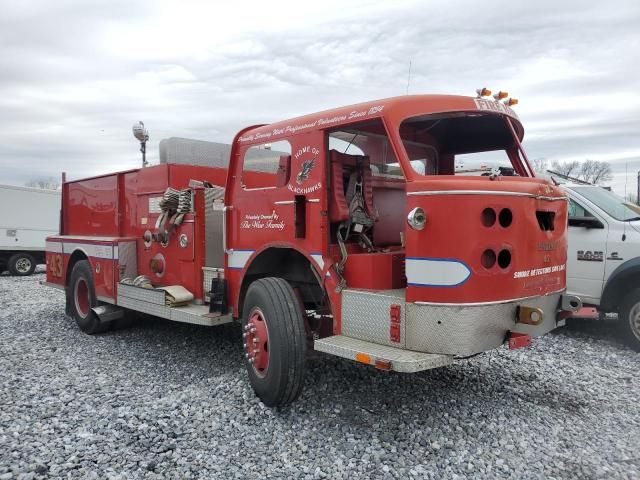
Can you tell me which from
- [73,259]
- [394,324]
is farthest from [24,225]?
[394,324]

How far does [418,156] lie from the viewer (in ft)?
16.5

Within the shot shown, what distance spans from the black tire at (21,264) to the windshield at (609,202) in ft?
51.5

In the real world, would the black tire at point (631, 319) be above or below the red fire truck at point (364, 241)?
below

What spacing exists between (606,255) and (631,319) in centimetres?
82

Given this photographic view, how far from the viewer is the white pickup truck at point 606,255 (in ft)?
21.2

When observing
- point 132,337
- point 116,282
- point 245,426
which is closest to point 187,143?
point 116,282

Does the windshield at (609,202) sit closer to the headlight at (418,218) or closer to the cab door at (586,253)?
the cab door at (586,253)

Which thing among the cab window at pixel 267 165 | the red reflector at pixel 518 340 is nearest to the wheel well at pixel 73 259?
the cab window at pixel 267 165

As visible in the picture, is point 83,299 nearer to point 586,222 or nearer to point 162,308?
point 162,308

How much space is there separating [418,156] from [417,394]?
2.18 metres

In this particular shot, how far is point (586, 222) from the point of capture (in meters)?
6.89

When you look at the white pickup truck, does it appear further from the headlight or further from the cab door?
the headlight

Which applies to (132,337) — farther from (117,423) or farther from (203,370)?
(117,423)

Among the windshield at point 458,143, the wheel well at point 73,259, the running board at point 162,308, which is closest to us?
the windshield at point 458,143
